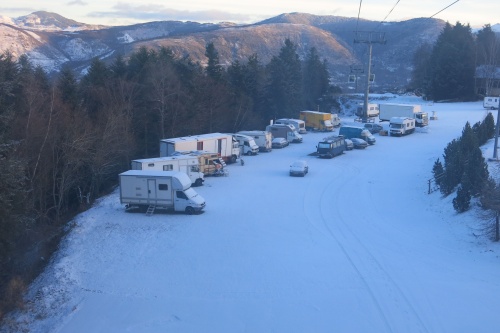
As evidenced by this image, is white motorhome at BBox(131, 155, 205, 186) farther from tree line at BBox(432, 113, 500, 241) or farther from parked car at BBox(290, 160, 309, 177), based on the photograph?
tree line at BBox(432, 113, 500, 241)

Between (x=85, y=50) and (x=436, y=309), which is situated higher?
(x=85, y=50)

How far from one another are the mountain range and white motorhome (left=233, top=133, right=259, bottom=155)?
37.0 meters

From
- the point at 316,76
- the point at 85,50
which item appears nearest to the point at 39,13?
the point at 85,50

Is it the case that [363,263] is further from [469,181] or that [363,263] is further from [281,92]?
[281,92]

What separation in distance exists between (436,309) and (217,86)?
25.1 m

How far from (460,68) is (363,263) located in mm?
40905

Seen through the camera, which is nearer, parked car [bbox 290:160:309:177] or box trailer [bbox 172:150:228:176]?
box trailer [bbox 172:150:228:176]

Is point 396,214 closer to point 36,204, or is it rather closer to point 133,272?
point 133,272

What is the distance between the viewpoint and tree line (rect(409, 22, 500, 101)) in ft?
158

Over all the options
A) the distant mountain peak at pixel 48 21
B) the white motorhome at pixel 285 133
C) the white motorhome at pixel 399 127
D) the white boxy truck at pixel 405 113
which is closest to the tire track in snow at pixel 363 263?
the white motorhome at pixel 285 133

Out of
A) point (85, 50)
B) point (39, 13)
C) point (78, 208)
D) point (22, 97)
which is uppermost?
point (39, 13)

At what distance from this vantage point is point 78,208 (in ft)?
63.4

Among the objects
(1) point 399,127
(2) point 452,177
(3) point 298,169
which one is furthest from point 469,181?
(1) point 399,127

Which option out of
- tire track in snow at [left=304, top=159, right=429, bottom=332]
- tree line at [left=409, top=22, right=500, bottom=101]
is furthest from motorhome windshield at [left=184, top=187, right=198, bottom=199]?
tree line at [left=409, top=22, right=500, bottom=101]
